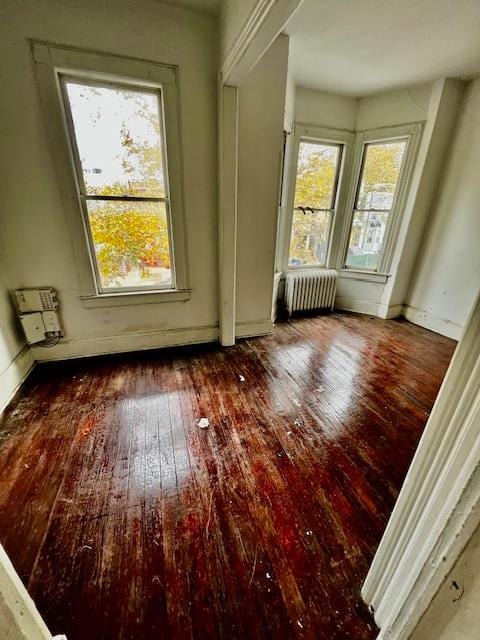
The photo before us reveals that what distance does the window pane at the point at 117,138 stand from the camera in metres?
2.07

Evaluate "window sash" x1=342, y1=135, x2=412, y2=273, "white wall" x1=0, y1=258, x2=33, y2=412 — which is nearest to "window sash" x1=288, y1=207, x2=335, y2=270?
"window sash" x1=342, y1=135, x2=412, y2=273

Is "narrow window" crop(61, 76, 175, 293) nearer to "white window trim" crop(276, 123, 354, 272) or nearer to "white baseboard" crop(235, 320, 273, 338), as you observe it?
"white baseboard" crop(235, 320, 273, 338)

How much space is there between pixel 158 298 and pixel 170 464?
160 centimetres

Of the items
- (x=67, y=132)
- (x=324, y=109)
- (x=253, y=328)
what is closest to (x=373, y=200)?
(x=324, y=109)

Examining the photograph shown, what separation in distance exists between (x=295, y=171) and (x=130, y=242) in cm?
229

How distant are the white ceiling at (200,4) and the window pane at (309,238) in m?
2.04

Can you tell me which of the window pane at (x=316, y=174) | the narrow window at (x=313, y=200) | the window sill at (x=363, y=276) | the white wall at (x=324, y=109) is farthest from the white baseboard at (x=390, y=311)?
the white wall at (x=324, y=109)

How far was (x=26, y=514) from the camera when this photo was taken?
1.27 metres

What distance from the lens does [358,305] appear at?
13.3 feet

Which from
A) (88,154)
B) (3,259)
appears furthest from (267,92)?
(3,259)

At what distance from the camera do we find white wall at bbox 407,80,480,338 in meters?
2.90

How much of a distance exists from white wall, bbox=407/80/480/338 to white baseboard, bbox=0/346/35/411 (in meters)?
4.33

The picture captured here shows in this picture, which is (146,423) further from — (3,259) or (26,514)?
(3,259)

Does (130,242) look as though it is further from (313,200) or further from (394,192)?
(394,192)
